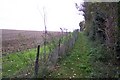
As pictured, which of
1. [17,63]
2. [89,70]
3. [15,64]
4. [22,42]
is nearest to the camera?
[89,70]

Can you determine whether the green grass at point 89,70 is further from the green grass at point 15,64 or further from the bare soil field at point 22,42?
the bare soil field at point 22,42

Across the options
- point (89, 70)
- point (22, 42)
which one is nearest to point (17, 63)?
point (89, 70)

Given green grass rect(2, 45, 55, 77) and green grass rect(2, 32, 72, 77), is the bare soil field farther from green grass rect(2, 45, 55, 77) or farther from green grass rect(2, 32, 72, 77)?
green grass rect(2, 45, 55, 77)

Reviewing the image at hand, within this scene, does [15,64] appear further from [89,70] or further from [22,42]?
[22,42]

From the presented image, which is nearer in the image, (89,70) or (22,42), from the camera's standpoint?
(89,70)

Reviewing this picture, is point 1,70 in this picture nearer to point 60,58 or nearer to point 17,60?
point 17,60

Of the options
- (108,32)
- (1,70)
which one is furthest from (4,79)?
(108,32)

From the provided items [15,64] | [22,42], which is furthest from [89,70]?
[22,42]

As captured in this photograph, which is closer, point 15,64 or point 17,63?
point 15,64

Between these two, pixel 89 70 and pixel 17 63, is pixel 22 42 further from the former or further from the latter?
pixel 89 70

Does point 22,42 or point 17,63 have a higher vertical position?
point 22,42

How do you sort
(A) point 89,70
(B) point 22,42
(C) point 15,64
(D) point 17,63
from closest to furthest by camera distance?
(A) point 89,70 → (C) point 15,64 → (D) point 17,63 → (B) point 22,42

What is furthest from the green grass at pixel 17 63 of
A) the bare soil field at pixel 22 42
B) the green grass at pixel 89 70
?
the green grass at pixel 89 70

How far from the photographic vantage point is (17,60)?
13586mm
